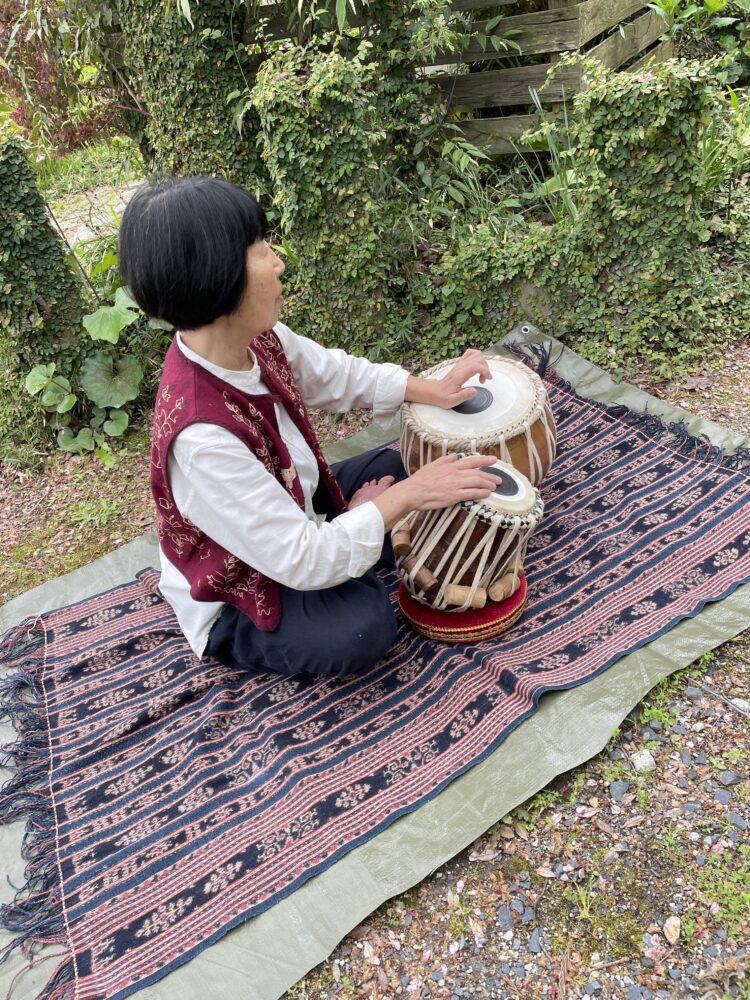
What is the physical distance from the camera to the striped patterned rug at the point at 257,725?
67.0 inches

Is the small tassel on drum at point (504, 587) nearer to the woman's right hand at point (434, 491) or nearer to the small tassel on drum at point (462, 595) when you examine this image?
the small tassel on drum at point (462, 595)

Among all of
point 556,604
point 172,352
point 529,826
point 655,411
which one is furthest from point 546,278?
point 529,826

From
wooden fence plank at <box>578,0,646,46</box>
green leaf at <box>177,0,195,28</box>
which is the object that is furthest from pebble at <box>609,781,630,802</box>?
wooden fence plank at <box>578,0,646,46</box>

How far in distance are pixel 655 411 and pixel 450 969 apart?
6.75 feet

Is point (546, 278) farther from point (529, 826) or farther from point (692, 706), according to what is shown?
point (529, 826)

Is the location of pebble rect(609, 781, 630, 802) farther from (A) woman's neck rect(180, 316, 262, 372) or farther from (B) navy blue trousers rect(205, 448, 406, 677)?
(A) woman's neck rect(180, 316, 262, 372)

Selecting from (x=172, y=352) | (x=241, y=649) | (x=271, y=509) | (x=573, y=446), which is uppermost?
(x=172, y=352)

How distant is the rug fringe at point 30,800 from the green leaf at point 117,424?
3.77ft

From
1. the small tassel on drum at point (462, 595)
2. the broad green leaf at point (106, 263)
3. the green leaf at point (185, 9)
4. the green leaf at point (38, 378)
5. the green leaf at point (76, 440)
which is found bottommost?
the green leaf at point (76, 440)

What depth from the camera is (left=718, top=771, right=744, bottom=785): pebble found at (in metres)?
1.71

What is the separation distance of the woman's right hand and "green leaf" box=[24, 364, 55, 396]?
2142 mm

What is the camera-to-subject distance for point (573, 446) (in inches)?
110

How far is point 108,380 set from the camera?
3443mm

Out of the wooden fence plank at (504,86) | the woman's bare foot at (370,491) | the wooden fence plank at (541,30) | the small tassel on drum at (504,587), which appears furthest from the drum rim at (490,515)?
the wooden fence plank at (541,30)
